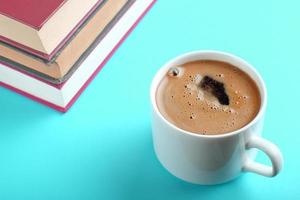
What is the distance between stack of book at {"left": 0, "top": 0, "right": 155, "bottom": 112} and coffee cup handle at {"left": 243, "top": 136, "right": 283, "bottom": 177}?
0.75 ft

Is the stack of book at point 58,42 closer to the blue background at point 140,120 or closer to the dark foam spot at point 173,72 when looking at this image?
the blue background at point 140,120

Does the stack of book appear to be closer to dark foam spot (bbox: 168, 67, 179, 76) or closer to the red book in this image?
the red book

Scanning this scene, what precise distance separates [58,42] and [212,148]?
21 centimetres

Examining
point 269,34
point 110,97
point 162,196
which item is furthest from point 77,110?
point 269,34

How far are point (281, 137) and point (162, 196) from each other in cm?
16

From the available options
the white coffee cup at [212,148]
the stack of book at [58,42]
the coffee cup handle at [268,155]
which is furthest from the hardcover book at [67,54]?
the coffee cup handle at [268,155]

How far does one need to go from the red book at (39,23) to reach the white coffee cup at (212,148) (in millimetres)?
121

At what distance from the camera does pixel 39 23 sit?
0.62 m

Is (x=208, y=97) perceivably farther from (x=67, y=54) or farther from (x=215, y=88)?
(x=67, y=54)

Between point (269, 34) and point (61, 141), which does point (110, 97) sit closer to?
point (61, 141)

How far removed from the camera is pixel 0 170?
26.4 inches

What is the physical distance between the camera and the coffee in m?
0.59

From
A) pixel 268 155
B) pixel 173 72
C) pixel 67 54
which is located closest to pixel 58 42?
pixel 67 54

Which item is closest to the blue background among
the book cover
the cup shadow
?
the cup shadow
